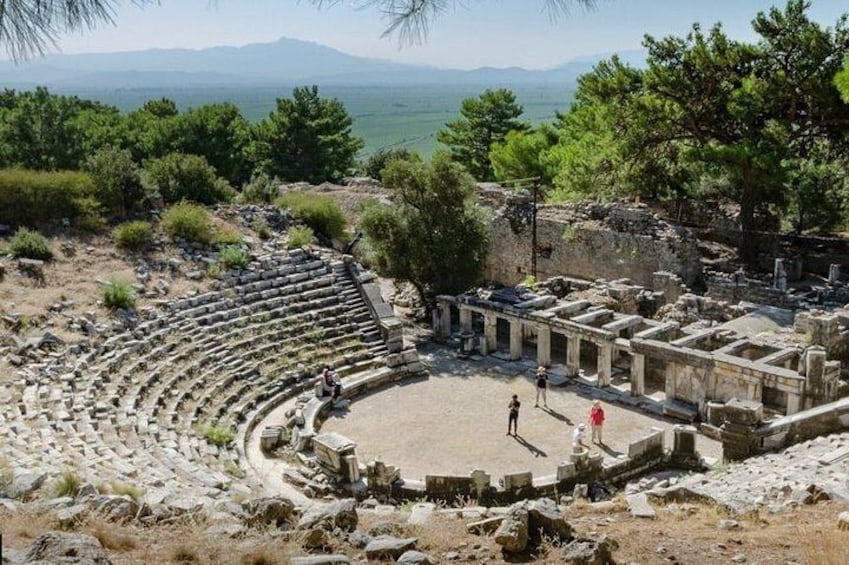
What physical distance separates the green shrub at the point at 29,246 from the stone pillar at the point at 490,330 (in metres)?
12.5

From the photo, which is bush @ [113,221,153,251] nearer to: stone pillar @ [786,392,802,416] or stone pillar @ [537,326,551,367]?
stone pillar @ [537,326,551,367]

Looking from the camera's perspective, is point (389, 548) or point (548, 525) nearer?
point (389, 548)

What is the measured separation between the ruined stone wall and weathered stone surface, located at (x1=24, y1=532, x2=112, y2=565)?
80.7ft

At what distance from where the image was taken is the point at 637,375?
20734mm

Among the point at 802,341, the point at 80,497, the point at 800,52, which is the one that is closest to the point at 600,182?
the point at 800,52

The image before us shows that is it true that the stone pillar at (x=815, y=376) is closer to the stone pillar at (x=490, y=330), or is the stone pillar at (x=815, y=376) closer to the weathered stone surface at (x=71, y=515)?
the stone pillar at (x=490, y=330)

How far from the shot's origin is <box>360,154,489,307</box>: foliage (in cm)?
2605

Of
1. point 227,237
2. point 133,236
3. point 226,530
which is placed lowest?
point 226,530

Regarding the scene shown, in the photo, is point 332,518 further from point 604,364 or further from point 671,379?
point 604,364

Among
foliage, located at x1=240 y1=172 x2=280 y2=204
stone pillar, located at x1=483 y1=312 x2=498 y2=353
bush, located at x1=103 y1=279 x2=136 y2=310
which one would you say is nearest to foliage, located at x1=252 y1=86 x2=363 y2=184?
foliage, located at x1=240 y1=172 x2=280 y2=204

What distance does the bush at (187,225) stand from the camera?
25141 mm

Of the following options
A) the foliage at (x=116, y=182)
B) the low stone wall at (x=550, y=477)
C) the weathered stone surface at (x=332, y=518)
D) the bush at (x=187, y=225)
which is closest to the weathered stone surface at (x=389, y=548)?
the weathered stone surface at (x=332, y=518)

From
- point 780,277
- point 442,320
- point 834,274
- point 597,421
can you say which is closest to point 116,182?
point 442,320

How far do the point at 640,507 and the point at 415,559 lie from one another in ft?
14.5
